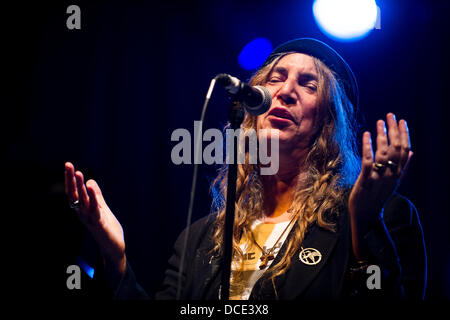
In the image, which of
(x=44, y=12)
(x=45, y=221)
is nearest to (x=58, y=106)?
(x=44, y=12)

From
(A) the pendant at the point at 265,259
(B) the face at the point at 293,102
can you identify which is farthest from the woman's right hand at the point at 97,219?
(B) the face at the point at 293,102

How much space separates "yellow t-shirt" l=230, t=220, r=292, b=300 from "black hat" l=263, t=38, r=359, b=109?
84 cm

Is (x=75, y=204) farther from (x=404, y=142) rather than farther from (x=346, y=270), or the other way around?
(x=404, y=142)

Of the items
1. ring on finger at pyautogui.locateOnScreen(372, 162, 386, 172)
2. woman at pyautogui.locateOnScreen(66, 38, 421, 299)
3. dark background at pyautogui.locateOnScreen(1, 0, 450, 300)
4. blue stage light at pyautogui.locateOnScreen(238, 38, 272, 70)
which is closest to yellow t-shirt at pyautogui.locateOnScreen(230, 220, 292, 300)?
woman at pyautogui.locateOnScreen(66, 38, 421, 299)

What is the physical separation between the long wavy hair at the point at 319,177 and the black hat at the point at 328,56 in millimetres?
36

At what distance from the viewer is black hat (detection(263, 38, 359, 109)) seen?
2166mm

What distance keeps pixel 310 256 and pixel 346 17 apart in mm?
1792

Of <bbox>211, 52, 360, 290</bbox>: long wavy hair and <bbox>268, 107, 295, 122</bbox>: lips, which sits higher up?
<bbox>268, 107, 295, 122</bbox>: lips

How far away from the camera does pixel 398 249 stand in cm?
151

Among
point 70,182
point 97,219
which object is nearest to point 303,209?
point 97,219

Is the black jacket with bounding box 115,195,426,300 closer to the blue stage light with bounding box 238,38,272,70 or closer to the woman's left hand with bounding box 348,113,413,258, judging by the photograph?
the woman's left hand with bounding box 348,113,413,258

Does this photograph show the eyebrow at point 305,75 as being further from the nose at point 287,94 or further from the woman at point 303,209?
the nose at point 287,94

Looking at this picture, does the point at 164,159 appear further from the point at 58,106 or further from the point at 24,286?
the point at 24,286
